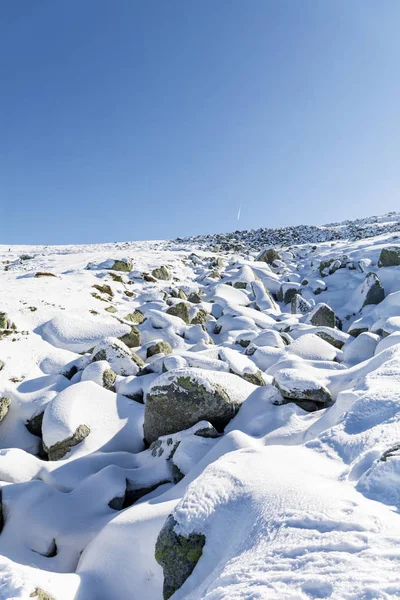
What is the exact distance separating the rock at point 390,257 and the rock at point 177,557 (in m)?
19.0

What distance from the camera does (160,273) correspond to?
2047 centimetres

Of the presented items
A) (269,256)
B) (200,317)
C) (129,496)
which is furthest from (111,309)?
(269,256)

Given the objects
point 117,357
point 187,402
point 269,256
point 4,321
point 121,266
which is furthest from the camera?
point 269,256

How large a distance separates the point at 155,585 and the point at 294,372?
3.97 metres

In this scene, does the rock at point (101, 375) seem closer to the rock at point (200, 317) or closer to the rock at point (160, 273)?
the rock at point (200, 317)

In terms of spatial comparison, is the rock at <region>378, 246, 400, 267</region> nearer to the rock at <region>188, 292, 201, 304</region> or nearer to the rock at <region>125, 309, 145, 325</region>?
the rock at <region>188, 292, 201, 304</region>

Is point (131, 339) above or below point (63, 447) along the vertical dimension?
above

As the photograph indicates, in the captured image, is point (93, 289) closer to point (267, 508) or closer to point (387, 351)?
point (387, 351)

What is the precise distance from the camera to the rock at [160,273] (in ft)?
66.5

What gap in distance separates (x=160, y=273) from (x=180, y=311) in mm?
7574

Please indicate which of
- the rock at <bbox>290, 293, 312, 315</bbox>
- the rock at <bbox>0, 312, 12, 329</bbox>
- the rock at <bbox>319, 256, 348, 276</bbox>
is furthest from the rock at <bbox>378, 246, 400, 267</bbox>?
the rock at <bbox>0, 312, 12, 329</bbox>

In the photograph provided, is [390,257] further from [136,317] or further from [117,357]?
[117,357]

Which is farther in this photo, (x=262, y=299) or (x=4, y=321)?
(x=262, y=299)

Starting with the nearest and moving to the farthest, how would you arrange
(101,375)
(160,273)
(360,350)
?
1. (101,375)
2. (360,350)
3. (160,273)
